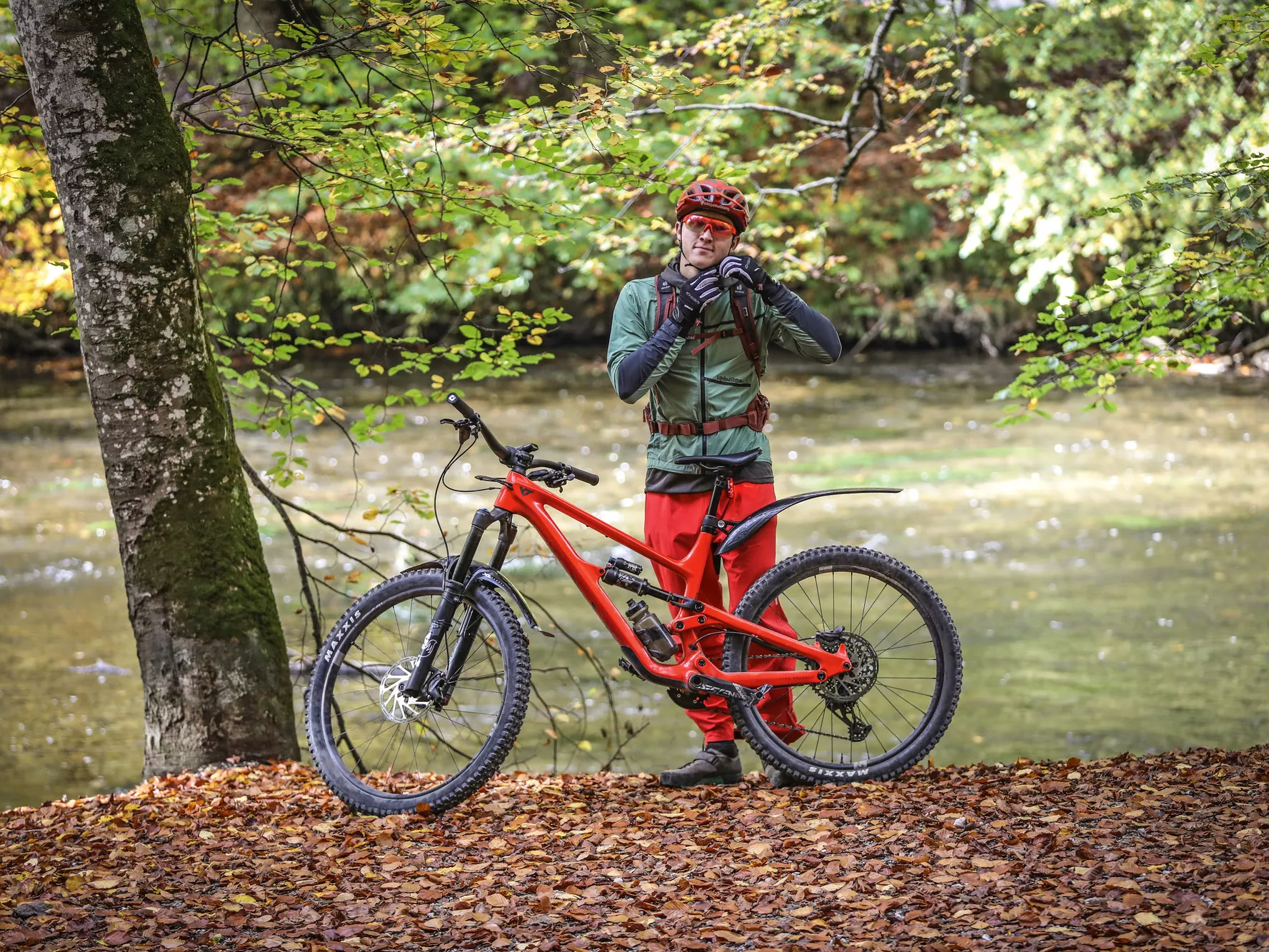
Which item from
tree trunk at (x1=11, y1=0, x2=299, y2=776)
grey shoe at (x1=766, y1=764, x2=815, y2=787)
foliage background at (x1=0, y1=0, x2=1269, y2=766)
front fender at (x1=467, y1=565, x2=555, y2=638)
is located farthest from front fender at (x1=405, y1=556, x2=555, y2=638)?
foliage background at (x1=0, y1=0, x2=1269, y2=766)

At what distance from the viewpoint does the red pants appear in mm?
4078

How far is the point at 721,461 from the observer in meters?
3.96

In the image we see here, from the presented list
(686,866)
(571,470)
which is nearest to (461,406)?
(571,470)

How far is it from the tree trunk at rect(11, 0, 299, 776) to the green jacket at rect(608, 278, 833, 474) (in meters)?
1.56

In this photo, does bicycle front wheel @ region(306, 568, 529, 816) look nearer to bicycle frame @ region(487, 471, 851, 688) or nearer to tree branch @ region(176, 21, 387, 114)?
bicycle frame @ region(487, 471, 851, 688)

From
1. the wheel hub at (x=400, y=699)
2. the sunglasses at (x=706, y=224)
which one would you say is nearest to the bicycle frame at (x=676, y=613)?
the wheel hub at (x=400, y=699)

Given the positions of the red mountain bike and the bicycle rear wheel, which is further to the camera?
the bicycle rear wheel

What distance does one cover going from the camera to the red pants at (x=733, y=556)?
408 cm

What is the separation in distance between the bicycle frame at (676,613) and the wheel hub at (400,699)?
1.61 feet

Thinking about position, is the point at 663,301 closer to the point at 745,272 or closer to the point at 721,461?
the point at 745,272

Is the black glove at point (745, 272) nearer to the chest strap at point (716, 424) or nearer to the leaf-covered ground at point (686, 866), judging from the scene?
the chest strap at point (716, 424)

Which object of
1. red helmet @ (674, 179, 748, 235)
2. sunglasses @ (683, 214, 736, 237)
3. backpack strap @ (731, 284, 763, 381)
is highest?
red helmet @ (674, 179, 748, 235)

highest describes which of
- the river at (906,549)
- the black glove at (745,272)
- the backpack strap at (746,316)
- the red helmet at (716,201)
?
the red helmet at (716,201)

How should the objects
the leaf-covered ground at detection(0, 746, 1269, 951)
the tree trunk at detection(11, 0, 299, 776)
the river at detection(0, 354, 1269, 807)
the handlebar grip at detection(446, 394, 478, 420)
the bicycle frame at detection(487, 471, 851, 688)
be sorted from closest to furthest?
1. the leaf-covered ground at detection(0, 746, 1269, 951)
2. the handlebar grip at detection(446, 394, 478, 420)
3. the bicycle frame at detection(487, 471, 851, 688)
4. the tree trunk at detection(11, 0, 299, 776)
5. the river at detection(0, 354, 1269, 807)
